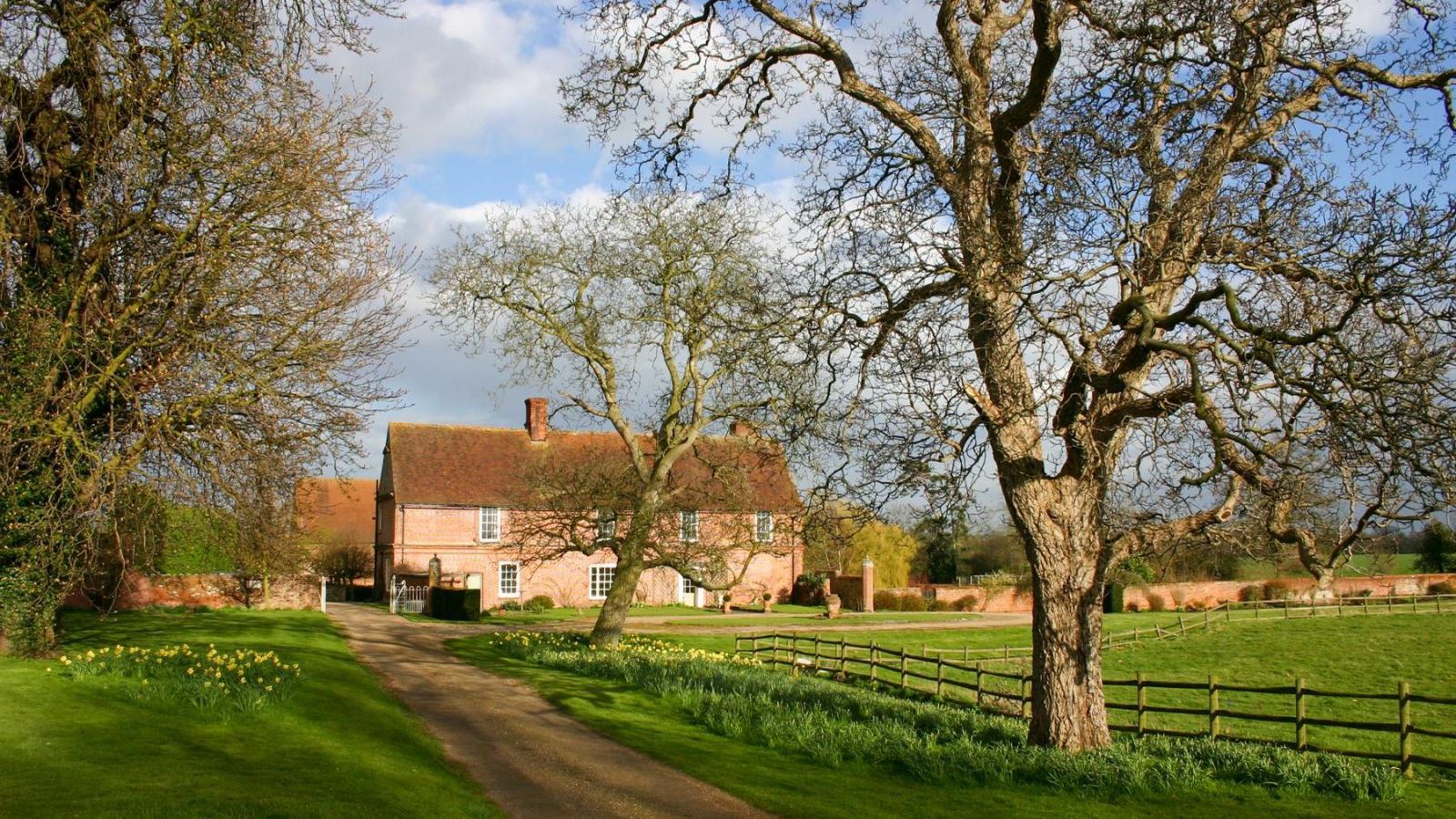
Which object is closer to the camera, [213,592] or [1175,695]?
[1175,695]

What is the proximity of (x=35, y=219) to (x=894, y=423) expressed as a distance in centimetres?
1337

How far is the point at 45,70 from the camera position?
15.8m

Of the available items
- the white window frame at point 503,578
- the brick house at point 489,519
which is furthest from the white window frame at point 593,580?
the white window frame at point 503,578

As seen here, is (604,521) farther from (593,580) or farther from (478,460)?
(478,460)

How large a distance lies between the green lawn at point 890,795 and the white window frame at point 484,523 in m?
33.3

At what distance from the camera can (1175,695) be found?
2508 centimetres

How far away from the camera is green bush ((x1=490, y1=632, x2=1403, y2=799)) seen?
11.2 metres

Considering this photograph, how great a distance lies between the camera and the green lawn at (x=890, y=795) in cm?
1033

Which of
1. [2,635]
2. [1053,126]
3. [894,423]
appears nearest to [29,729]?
[2,635]

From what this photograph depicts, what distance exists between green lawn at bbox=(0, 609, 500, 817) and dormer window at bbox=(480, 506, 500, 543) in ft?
99.2

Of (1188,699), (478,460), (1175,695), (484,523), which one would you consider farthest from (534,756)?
(478,460)

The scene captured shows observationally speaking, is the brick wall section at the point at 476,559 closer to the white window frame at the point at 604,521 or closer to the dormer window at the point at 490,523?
the dormer window at the point at 490,523

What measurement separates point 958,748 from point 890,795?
5.77 ft

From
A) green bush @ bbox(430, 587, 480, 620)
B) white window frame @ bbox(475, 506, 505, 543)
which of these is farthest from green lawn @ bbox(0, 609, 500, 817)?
white window frame @ bbox(475, 506, 505, 543)
